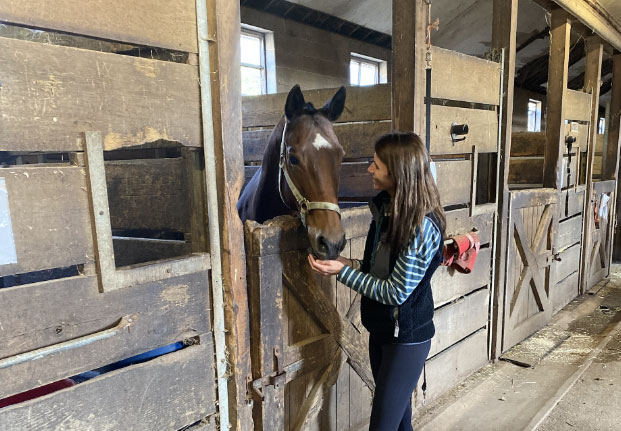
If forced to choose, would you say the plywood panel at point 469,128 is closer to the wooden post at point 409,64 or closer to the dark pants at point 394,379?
the wooden post at point 409,64

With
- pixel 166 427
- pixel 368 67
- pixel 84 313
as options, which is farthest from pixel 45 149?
pixel 368 67

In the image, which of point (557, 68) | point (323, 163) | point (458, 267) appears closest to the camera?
point (323, 163)

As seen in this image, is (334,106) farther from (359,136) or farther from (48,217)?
(48,217)

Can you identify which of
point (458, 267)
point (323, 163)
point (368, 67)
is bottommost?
point (458, 267)

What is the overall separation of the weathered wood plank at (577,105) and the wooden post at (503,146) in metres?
1.47

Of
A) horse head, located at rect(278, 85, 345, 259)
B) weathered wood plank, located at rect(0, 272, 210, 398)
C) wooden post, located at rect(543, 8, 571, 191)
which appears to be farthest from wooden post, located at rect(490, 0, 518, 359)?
weathered wood plank, located at rect(0, 272, 210, 398)

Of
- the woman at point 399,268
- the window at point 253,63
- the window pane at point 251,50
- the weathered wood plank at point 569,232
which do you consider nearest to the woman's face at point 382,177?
the woman at point 399,268

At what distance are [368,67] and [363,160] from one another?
4.95m

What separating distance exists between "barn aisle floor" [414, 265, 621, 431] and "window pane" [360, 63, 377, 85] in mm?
4972

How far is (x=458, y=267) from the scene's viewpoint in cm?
243

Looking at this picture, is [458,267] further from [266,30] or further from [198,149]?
[266,30]

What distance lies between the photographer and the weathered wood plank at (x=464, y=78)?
2.35m

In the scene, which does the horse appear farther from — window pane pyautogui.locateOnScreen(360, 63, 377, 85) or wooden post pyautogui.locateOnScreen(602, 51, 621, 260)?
window pane pyautogui.locateOnScreen(360, 63, 377, 85)

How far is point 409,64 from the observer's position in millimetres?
2191
